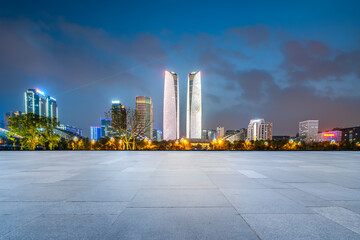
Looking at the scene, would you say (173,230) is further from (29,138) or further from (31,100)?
(31,100)

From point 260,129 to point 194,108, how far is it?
3235 inches

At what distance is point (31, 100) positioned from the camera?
177625 mm

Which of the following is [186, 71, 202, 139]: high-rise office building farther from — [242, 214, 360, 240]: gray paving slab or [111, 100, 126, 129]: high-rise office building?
[242, 214, 360, 240]: gray paving slab

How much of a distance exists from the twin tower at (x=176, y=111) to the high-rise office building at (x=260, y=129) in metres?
62.5

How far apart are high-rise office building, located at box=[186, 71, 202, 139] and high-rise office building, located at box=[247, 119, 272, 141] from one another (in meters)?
60.4

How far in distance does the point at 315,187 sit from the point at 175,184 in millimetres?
4532

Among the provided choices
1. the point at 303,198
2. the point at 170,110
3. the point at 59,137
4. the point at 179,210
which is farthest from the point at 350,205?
the point at 170,110

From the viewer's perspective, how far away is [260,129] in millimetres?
174625

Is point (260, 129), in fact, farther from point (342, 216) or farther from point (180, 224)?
point (180, 224)

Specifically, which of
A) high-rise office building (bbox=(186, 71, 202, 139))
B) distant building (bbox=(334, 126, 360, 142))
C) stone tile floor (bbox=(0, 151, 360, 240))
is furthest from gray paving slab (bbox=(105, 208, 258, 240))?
distant building (bbox=(334, 126, 360, 142))

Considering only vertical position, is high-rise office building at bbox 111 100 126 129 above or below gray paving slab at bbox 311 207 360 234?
above

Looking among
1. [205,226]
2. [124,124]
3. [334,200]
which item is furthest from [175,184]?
[124,124]

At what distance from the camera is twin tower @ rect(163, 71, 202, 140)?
14790 cm

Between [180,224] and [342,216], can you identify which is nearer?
[180,224]
